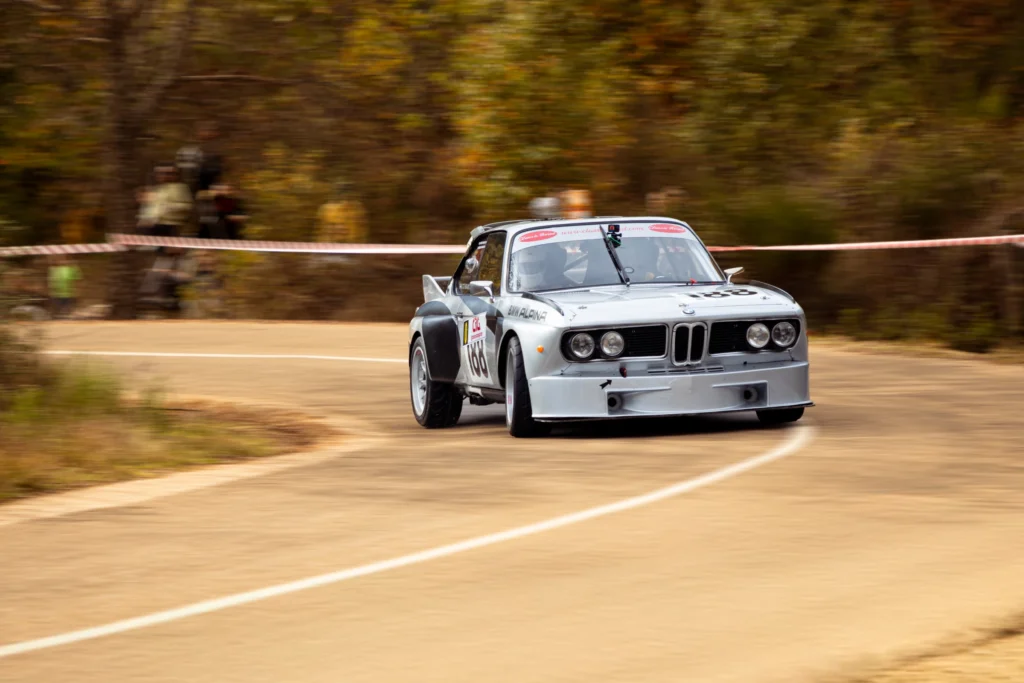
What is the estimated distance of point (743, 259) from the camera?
23.8 metres

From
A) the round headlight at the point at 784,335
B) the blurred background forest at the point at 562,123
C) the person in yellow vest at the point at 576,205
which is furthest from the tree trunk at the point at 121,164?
the round headlight at the point at 784,335

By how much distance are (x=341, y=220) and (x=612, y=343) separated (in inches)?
680

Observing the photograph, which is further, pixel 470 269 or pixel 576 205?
pixel 576 205

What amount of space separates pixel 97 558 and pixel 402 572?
62.2 inches

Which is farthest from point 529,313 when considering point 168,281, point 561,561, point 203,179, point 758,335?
point 203,179

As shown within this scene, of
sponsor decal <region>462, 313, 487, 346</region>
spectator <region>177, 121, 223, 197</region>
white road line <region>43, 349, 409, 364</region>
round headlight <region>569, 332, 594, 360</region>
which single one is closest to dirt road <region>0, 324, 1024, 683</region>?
round headlight <region>569, 332, 594, 360</region>

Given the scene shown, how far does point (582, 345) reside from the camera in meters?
12.2

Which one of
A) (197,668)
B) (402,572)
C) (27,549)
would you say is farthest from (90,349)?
(197,668)

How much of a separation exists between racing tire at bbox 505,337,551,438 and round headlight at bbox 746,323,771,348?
5.01 ft

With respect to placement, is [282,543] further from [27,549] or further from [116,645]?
[116,645]

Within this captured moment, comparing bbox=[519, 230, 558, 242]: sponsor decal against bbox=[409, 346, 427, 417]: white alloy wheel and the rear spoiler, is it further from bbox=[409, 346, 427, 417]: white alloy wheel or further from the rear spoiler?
the rear spoiler

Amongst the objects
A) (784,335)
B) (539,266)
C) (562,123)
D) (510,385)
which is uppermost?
(562,123)

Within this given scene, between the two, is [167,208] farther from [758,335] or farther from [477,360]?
[758,335]

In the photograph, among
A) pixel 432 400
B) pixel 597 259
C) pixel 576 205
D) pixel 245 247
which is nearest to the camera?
pixel 597 259
